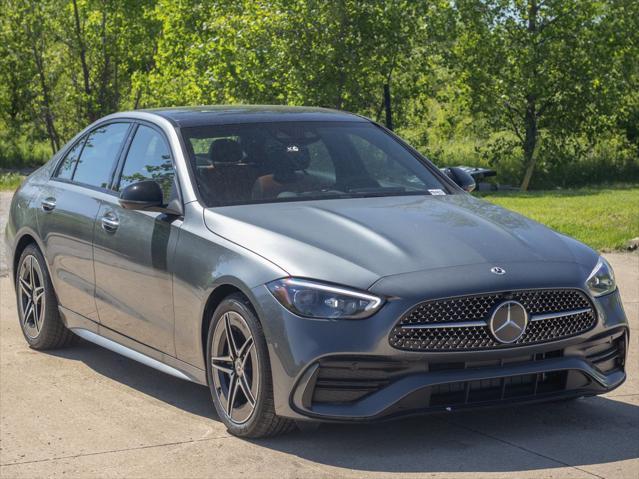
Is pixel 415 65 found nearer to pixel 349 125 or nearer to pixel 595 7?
pixel 595 7

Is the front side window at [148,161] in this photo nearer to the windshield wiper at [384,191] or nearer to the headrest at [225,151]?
the headrest at [225,151]

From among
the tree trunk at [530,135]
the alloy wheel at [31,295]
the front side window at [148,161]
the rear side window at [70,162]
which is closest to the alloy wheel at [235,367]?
the front side window at [148,161]

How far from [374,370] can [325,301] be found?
365 millimetres

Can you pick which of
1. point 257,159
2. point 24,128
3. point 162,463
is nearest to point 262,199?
point 257,159

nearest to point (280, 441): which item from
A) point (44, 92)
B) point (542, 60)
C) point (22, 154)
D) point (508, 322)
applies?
point (508, 322)

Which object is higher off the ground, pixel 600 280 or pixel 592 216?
pixel 600 280

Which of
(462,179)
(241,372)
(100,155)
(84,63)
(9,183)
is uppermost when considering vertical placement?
(100,155)

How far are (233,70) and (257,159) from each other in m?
21.4

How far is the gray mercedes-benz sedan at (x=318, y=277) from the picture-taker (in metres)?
5.25

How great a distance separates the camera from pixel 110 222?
6871 mm

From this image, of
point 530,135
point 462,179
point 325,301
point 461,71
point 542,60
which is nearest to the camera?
point 325,301

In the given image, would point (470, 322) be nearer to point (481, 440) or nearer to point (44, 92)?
point (481, 440)

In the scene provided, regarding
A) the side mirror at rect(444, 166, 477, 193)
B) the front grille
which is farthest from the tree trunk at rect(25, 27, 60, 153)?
the front grille

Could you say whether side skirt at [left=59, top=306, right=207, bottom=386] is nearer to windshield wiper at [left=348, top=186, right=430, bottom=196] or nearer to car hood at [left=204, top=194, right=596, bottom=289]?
car hood at [left=204, top=194, right=596, bottom=289]
